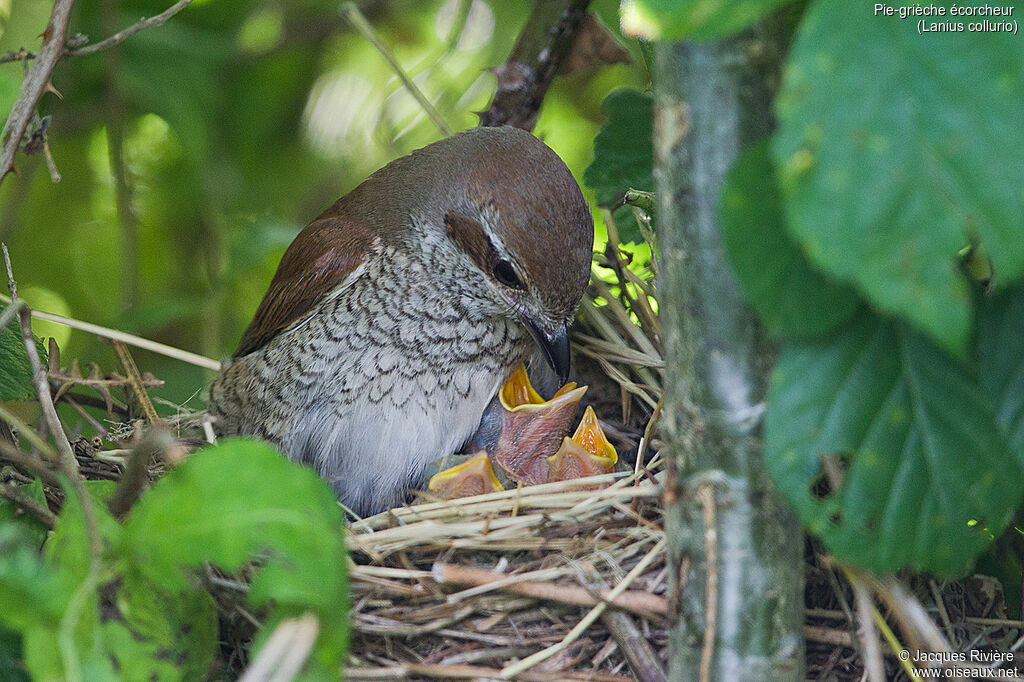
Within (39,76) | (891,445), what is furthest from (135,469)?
(39,76)

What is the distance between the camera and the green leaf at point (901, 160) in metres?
0.97

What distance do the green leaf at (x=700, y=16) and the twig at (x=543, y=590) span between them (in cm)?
102

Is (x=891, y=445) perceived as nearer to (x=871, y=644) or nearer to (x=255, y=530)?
(x=871, y=644)

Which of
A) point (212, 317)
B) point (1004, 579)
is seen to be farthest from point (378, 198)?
point (1004, 579)

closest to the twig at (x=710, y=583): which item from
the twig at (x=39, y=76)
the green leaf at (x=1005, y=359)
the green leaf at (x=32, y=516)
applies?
→ the green leaf at (x=1005, y=359)

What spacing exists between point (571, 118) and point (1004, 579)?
121 inches

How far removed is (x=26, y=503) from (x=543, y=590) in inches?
38.8

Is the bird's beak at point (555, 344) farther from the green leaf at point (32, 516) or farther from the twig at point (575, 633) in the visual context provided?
the green leaf at point (32, 516)

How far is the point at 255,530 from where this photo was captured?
3.79ft

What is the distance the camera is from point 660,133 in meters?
1.37

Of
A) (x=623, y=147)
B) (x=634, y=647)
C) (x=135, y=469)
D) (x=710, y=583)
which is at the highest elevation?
(x=623, y=147)

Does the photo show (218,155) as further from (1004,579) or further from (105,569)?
(1004,579)

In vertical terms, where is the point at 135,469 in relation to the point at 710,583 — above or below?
above

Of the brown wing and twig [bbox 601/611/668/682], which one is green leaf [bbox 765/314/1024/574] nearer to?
twig [bbox 601/611/668/682]
